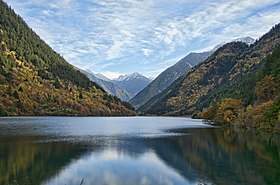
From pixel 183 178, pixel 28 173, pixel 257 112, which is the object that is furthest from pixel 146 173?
pixel 257 112

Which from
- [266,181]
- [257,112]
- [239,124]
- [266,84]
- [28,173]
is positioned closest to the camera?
[266,181]

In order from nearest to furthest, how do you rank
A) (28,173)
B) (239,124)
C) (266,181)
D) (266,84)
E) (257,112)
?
(266,181)
(28,173)
(257,112)
(266,84)
(239,124)

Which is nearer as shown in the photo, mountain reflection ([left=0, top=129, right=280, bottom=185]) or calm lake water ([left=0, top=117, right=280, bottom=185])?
calm lake water ([left=0, top=117, right=280, bottom=185])

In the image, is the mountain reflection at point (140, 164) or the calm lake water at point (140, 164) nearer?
the calm lake water at point (140, 164)

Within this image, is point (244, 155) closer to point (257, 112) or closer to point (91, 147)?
point (91, 147)

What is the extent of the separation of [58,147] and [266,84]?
77504 millimetres

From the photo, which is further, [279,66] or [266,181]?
[279,66]

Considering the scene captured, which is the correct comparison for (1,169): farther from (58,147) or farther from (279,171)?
(279,171)

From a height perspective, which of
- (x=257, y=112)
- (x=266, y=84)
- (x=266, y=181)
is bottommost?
(x=266, y=181)

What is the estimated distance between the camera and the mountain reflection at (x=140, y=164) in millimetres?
40312

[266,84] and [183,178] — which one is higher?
[266,84]

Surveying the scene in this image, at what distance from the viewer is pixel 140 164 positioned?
51.8 metres

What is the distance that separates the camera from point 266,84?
117 m

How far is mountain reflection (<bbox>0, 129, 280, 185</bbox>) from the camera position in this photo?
4031 cm
